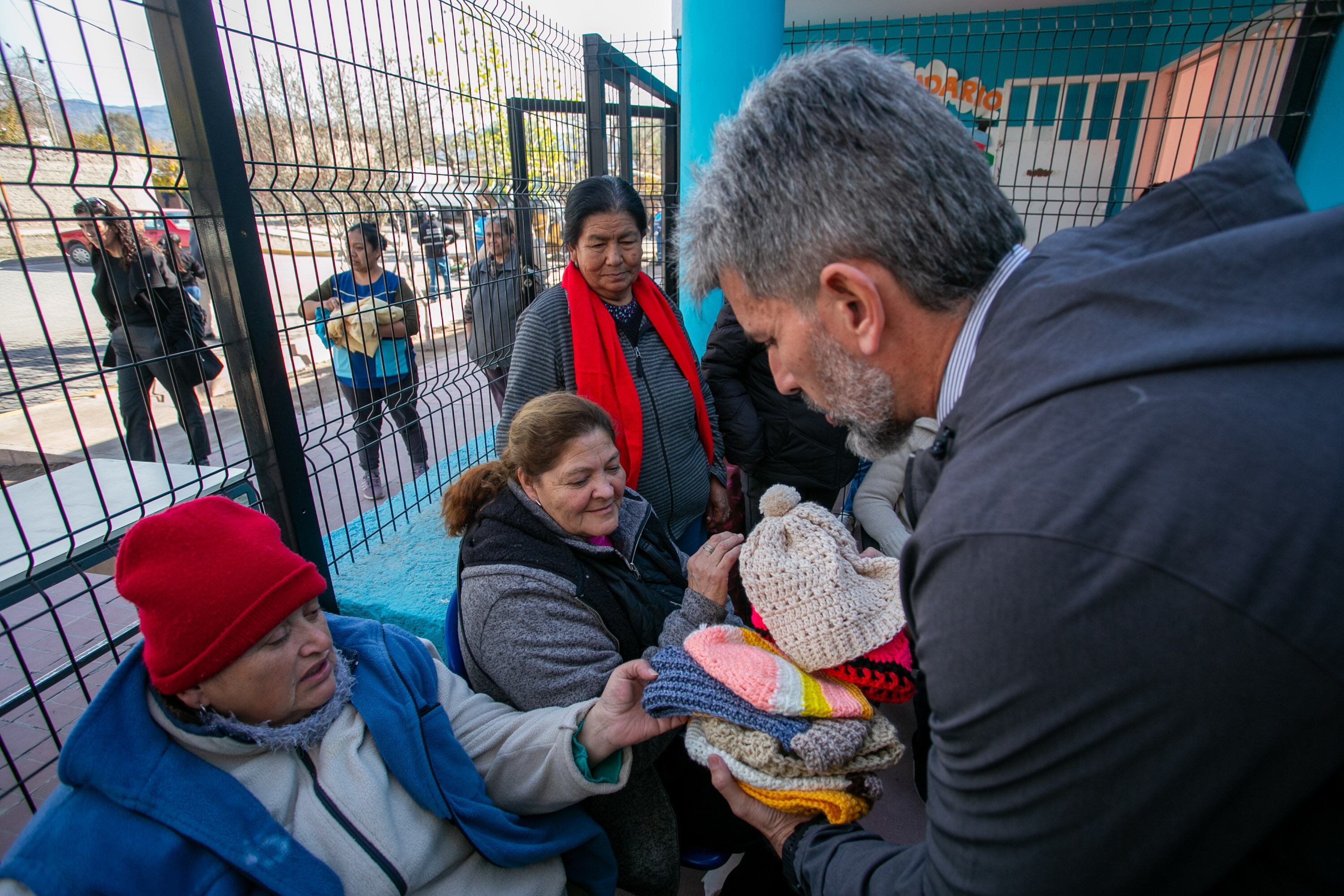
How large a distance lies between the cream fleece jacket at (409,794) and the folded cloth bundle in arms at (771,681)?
1.18 feet

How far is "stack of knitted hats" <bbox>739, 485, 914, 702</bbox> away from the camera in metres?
1.37

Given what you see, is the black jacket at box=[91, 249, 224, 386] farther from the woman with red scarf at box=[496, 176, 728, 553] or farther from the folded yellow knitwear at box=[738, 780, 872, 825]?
the folded yellow knitwear at box=[738, 780, 872, 825]

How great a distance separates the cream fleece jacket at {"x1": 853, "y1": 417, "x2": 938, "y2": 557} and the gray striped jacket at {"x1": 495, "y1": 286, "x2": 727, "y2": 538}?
75 cm

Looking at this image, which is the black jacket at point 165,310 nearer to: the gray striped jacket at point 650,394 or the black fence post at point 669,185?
the gray striped jacket at point 650,394

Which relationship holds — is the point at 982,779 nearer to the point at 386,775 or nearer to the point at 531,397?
the point at 386,775

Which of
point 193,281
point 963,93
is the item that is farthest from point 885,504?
point 963,93

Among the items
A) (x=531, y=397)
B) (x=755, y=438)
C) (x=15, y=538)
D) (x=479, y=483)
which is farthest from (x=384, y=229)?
(x=755, y=438)

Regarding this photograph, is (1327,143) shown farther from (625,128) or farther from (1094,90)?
(625,128)

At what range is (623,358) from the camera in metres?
2.68

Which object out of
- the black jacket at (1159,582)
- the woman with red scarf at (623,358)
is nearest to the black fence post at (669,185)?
the woman with red scarf at (623,358)

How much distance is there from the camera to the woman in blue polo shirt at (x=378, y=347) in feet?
8.29

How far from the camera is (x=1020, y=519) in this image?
25.9 inches

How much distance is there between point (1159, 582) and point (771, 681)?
831mm

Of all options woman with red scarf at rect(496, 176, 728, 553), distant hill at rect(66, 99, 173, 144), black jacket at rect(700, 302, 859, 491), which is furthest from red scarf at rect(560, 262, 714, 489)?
distant hill at rect(66, 99, 173, 144)
